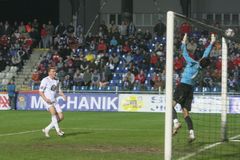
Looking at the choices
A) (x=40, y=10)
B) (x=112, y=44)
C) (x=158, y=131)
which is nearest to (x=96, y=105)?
(x=112, y=44)

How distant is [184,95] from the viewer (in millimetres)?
15172

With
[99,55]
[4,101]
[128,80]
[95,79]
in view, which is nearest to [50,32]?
[99,55]

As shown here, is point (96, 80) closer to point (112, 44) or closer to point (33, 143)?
point (112, 44)

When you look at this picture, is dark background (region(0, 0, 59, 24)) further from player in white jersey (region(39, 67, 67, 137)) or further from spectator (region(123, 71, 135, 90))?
player in white jersey (region(39, 67, 67, 137))

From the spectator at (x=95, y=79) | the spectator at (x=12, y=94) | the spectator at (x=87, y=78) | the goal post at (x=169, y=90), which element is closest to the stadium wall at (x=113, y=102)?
the spectator at (x=12, y=94)

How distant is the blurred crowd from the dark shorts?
13.6m

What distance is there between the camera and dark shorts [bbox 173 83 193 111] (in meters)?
15.1

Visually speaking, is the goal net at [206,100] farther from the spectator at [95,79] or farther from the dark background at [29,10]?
the dark background at [29,10]

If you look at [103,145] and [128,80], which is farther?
[128,80]

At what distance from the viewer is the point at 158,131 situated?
18828 mm

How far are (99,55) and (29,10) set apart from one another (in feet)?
44.3

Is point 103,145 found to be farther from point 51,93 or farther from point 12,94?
point 12,94

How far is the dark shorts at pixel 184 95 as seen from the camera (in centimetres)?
1513

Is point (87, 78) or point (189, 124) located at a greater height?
point (87, 78)
